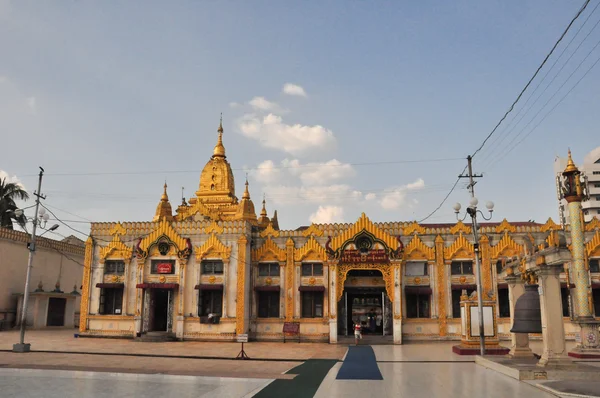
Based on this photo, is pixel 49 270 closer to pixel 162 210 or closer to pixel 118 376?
pixel 162 210

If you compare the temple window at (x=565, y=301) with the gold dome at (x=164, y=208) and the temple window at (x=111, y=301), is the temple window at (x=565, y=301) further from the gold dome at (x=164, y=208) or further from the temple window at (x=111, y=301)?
the gold dome at (x=164, y=208)

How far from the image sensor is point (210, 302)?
35.9 meters

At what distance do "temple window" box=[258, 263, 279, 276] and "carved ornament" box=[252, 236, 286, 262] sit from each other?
45 cm

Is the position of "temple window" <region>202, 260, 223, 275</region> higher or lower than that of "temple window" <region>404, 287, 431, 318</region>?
higher

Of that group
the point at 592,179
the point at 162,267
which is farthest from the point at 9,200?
the point at 592,179

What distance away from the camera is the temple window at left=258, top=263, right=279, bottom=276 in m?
36.5

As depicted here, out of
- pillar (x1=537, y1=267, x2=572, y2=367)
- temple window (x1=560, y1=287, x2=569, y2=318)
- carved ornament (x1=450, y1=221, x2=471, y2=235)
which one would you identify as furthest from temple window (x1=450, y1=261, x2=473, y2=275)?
pillar (x1=537, y1=267, x2=572, y2=367)

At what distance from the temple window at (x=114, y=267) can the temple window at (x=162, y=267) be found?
2551 mm

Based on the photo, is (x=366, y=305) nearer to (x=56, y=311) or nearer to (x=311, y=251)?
(x=311, y=251)

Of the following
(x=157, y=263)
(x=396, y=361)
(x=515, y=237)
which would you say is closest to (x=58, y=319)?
(x=157, y=263)

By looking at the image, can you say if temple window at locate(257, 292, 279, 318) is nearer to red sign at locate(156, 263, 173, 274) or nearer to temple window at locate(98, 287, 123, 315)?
red sign at locate(156, 263, 173, 274)

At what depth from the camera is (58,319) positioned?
4609cm

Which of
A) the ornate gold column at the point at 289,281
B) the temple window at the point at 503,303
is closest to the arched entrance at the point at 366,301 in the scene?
the ornate gold column at the point at 289,281

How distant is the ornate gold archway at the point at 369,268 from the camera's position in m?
34.3
